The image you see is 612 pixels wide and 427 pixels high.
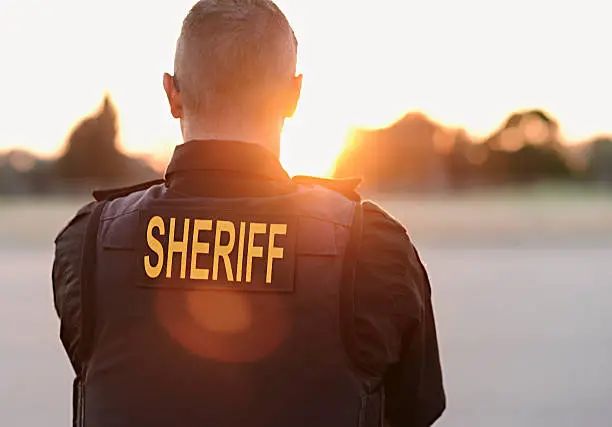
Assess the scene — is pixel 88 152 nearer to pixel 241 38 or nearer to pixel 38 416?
pixel 38 416

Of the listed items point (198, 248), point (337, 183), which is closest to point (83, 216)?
point (198, 248)

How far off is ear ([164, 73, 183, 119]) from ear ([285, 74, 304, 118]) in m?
0.19

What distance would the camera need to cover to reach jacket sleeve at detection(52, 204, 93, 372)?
157 centimetres

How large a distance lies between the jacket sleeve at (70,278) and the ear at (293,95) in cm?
39

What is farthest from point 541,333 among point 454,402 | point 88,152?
point 88,152

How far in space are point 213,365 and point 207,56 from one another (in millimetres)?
520

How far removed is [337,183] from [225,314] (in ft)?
1.03

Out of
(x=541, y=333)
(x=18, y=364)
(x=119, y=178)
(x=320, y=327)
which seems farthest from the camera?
(x=119, y=178)

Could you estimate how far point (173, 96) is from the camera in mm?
1632

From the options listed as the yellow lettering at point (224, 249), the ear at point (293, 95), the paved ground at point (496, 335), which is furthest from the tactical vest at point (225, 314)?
the paved ground at point (496, 335)

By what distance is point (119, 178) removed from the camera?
118 feet

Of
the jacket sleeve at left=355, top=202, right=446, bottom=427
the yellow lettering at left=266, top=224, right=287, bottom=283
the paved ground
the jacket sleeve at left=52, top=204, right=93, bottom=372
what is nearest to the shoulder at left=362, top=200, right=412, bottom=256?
the jacket sleeve at left=355, top=202, right=446, bottom=427

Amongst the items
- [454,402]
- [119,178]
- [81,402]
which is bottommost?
[119,178]

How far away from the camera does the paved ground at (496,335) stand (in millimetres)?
4625
